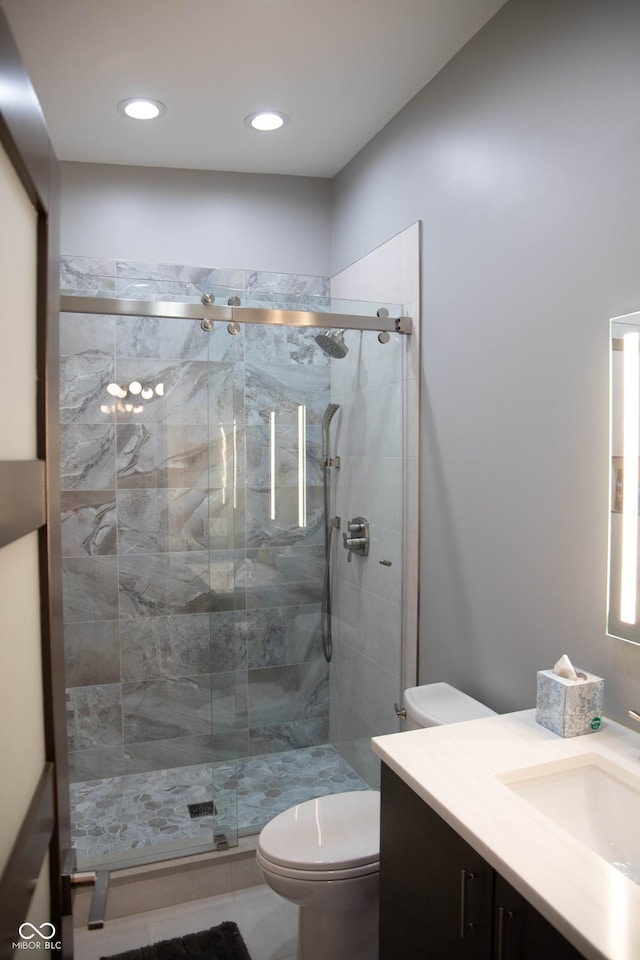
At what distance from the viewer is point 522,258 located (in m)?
1.85

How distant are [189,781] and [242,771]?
568 mm

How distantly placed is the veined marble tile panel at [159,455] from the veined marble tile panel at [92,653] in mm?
664

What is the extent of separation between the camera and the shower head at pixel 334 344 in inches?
97.0

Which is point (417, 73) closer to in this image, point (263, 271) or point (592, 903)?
point (263, 271)

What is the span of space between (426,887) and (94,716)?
209 centimetres

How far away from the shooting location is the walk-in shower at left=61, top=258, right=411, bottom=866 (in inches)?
94.7

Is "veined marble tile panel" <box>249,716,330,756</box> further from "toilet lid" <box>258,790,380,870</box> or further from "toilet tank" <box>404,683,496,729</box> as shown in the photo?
"toilet tank" <box>404,683,496,729</box>

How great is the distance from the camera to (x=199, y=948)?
2.06 m

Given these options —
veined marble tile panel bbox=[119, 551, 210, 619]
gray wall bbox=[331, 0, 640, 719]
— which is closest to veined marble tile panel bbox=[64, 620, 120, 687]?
veined marble tile panel bbox=[119, 551, 210, 619]

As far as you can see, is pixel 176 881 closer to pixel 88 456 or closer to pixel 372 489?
pixel 372 489

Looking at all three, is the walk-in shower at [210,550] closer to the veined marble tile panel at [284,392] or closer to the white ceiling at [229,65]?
the veined marble tile panel at [284,392]

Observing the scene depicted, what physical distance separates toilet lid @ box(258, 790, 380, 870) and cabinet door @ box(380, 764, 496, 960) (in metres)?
0.26

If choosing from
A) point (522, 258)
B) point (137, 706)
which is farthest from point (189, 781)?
point (522, 258)
